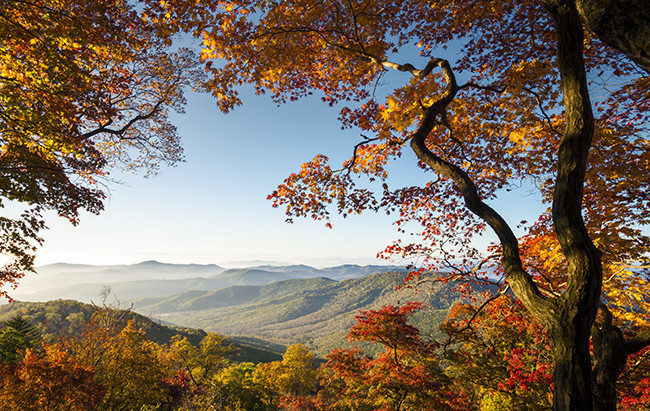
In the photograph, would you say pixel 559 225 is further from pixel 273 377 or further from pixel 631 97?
pixel 273 377

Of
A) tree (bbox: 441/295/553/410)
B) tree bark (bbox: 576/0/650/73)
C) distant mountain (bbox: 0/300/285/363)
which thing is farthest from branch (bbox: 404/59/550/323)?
distant mountain (bbox: 0/300/285/363)

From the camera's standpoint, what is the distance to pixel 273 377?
27.8 meters

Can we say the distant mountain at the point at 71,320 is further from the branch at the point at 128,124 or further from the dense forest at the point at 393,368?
the branch at the point at 128,124

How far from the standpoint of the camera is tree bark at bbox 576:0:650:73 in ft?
4.89

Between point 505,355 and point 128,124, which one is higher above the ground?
point 128,124

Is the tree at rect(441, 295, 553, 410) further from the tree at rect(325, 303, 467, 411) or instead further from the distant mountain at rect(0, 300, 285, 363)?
the distant mountain at rect(0, 300, 285, 363)

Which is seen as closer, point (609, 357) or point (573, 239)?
point (573, 239)

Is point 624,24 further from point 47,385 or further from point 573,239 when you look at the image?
point 47,385

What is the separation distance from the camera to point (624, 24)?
1.55 m

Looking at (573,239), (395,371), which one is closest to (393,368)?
(395,371)

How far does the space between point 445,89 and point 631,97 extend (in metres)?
3.62

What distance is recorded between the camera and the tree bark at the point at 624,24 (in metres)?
1.49

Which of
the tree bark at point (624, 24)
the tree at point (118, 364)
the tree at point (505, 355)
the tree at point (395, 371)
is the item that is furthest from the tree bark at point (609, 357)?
the tree at point (118, 364)

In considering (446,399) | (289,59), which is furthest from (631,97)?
(446,399)
